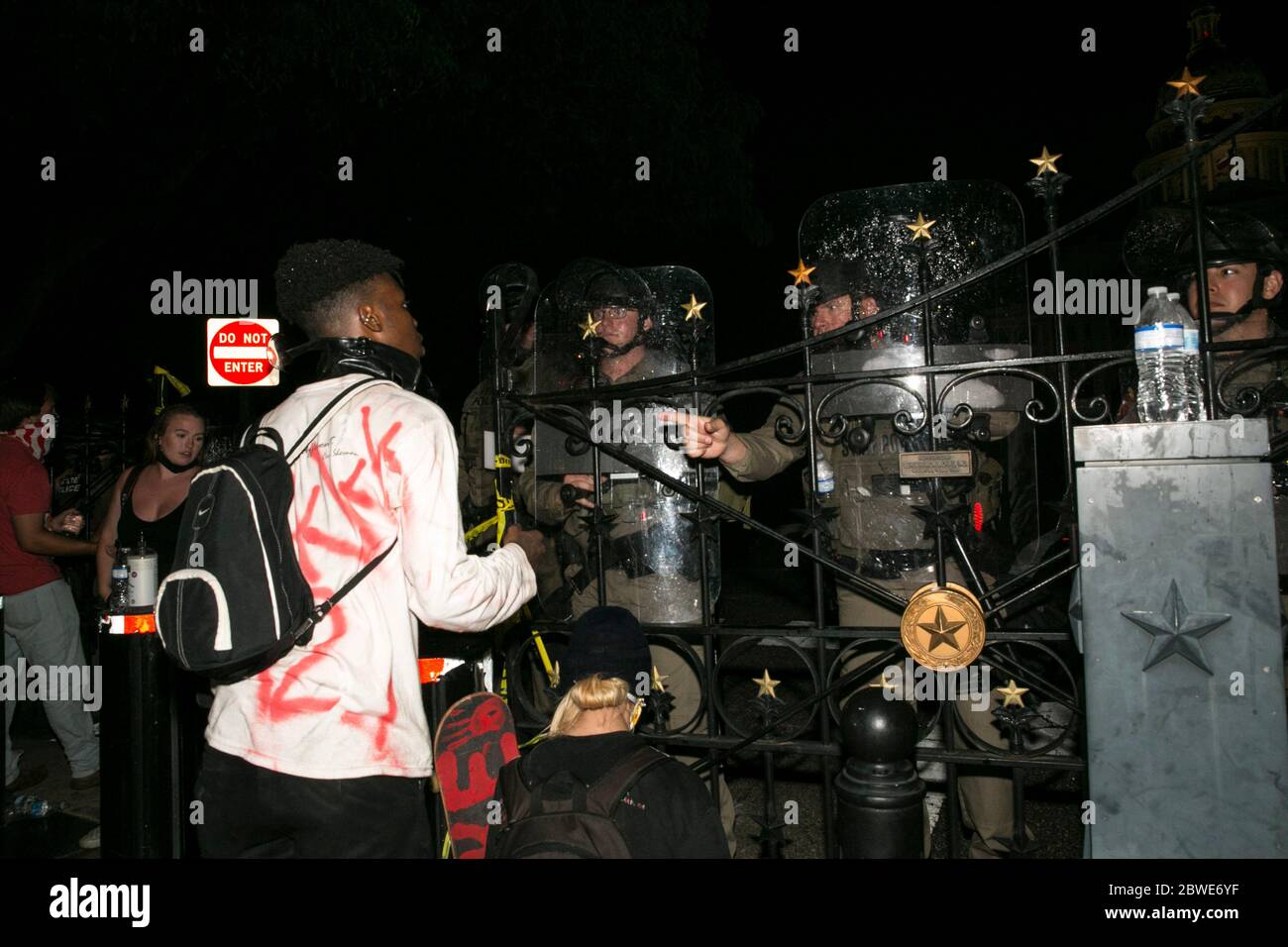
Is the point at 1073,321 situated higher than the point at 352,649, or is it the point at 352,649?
the point at 1073,321

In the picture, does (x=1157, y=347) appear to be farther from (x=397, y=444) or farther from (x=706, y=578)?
(x=397, y=444)

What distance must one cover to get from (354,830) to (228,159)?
36.1 ft

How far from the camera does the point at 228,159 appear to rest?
36.0 ft

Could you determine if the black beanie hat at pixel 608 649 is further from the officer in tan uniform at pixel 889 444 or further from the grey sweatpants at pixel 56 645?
the grey sweatpants at pixel 56 645

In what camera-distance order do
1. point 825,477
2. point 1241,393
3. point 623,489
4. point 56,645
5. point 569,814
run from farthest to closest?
point 56,645, point 623,489, point 825,477, point 1241,393, point 569,814

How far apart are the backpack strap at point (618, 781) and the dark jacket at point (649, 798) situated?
0.6 inches

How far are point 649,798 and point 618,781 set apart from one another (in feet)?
0.29

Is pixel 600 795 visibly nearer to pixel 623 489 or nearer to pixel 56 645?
pixel 623 489

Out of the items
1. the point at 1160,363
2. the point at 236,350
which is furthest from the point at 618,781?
the point at 236,350

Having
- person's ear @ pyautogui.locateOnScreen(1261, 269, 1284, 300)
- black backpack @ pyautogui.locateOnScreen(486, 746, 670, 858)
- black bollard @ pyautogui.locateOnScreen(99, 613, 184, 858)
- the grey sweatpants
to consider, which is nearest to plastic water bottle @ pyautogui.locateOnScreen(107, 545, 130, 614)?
black bollard @ pyautogui.locateOnScreen(99, 613, 184, 858)

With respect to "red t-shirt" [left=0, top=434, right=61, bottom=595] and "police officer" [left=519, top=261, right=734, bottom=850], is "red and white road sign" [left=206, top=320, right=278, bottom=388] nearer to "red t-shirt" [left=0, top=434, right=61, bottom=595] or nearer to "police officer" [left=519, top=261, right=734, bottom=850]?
"red t-shirt" [left=0, top=434, right=61, bottom=595]

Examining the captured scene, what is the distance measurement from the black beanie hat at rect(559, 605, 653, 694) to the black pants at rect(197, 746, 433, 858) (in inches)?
22.1

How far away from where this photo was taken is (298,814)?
219cm
